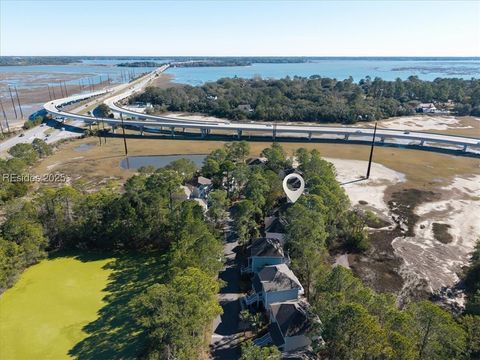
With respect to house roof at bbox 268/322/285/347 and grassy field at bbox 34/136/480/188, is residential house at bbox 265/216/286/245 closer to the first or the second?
house roof at bbox 268/322/285/347

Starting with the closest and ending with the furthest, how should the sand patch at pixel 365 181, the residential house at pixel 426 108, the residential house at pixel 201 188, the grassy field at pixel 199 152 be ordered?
1. the residential house at pixel 201 188
2. the sand patch at pixel 365 181
3. the grassy field at pixel 199 152
4. the residential house at pixel 426 108

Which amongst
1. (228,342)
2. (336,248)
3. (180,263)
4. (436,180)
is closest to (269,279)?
(228,342)

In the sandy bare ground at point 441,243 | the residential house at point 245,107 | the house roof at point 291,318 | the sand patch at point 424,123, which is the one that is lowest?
the sandy bare ground at point 441,243

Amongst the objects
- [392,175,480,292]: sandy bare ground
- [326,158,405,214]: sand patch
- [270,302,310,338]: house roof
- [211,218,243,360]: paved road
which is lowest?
[392,175,480,292]: sandy bare ground

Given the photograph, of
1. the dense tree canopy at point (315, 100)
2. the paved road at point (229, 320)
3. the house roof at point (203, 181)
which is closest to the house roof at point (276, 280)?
the paved road at point (229, 320)

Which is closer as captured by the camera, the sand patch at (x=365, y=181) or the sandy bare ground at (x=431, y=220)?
the sandy bare ground at (x=431, y=220)

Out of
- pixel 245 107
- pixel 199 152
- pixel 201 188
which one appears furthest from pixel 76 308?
pixel 245 107

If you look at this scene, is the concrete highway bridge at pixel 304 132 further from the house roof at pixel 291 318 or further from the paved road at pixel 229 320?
the house roof at pixel 291 318

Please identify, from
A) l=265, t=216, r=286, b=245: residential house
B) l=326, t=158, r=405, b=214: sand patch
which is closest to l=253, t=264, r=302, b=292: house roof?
l=265, t=216, r=286, b=245: residential house
